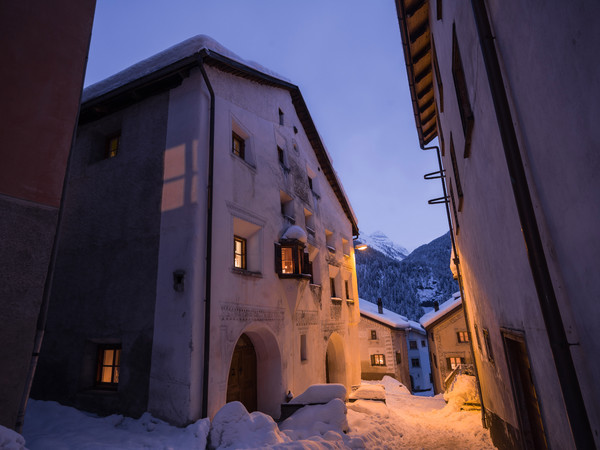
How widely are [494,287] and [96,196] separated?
10.2m

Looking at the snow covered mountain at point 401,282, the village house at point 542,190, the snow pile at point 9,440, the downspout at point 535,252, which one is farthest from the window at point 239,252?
the snow covered mountain at point 401,282

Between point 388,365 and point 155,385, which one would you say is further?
point 388,365

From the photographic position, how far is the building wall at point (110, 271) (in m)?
8.02

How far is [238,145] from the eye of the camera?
11344 millimetres

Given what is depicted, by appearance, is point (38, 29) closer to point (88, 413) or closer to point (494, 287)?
point (88, 413)

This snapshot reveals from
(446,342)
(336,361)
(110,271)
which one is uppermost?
(110,271)

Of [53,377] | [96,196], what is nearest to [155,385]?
[53,377]

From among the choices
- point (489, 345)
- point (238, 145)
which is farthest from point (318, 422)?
point (238, 145)

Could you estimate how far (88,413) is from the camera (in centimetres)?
800

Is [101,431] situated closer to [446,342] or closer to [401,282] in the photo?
[446,342]

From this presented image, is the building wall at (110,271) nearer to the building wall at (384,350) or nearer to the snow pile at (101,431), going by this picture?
the snow pile at (101,431)

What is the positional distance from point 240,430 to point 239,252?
484 cm

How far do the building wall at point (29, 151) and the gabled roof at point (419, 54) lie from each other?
7.44m

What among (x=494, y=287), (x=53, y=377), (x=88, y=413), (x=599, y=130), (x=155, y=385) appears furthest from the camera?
(x=53, y=377)
